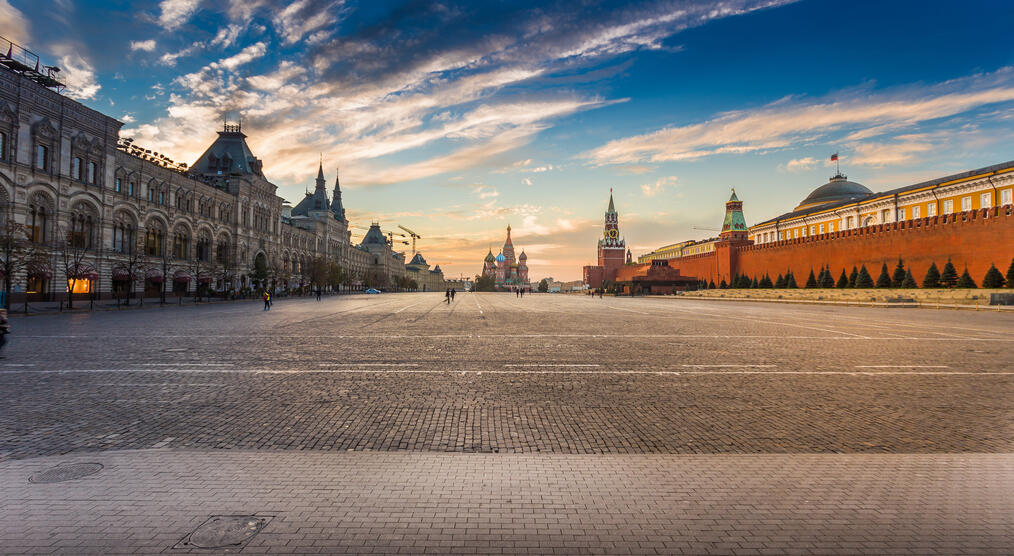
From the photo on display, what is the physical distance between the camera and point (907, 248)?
148 feet

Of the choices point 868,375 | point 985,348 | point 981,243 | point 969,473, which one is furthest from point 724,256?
point 969,473

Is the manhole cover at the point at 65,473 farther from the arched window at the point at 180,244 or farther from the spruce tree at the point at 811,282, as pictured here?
the spruce tree at the point at 811,282

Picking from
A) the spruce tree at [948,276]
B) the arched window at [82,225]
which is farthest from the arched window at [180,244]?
the spruce tree at [948,276]

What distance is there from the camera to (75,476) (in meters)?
4.05

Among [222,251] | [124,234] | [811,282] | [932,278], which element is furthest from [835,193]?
[124,234]

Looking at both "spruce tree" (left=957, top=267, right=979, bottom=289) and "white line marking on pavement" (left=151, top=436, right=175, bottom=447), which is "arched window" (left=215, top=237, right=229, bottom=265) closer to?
"white line marking on pavement" (left=151, top=436, right=175, bottom=447)

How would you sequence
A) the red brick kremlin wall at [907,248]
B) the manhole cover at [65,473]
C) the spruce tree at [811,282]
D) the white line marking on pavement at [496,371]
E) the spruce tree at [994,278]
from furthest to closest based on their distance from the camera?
the spruce tree at [811,282] < the red brick kremlin wall at [907,248] < the spruce tree at [994,278] < the white line marking on pavement at [496,371] < the manhole cover at [65,473]

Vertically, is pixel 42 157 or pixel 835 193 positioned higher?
pixel 835 193

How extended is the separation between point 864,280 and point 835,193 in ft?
165

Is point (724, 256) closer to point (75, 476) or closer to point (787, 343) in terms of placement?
point (787, 343)

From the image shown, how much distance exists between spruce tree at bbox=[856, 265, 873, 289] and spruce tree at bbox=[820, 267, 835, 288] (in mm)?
3883

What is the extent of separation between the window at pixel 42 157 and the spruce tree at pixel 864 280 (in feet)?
217

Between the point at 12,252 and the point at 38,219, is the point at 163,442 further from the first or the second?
the point at 38,219

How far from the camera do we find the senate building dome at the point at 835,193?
87750mm
